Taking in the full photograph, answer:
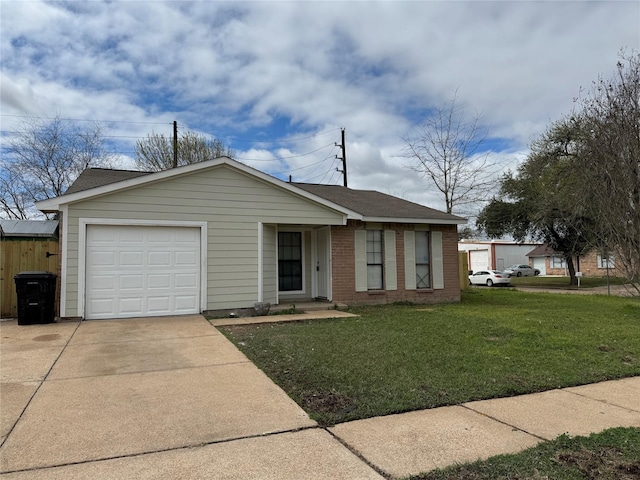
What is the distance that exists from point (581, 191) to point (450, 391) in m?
8.12

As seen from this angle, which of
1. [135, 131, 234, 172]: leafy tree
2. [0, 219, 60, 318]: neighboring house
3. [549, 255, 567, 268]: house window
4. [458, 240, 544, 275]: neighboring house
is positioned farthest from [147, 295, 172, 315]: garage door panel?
[549, 255, 567, 268]: house window

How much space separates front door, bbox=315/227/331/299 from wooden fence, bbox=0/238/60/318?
6.84 m

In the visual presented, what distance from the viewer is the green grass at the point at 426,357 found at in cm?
477

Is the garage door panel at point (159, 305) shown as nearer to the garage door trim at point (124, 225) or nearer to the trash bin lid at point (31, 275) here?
the garage door trim at point (124, 225)

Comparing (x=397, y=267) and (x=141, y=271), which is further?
(x=397, y=267)

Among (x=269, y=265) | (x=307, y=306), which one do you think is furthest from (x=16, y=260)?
(x=307, y=306)

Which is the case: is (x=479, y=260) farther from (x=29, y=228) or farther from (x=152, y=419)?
(x=152, y=419)

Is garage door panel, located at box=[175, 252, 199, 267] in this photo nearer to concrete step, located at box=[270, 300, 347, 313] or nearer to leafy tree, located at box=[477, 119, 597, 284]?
concrete step, located at box=[270, 300, 347, 313]

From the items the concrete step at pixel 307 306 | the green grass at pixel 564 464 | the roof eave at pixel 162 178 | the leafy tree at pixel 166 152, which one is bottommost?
the green grass at pixel 564 464

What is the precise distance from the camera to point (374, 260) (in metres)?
13.2

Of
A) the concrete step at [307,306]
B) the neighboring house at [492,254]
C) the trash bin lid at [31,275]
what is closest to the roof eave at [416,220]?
the concrete step at [307,306]

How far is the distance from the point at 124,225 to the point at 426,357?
7.39 meters

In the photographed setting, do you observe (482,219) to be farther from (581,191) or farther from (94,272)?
(94,272)

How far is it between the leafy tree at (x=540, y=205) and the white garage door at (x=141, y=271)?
65.3 feet
